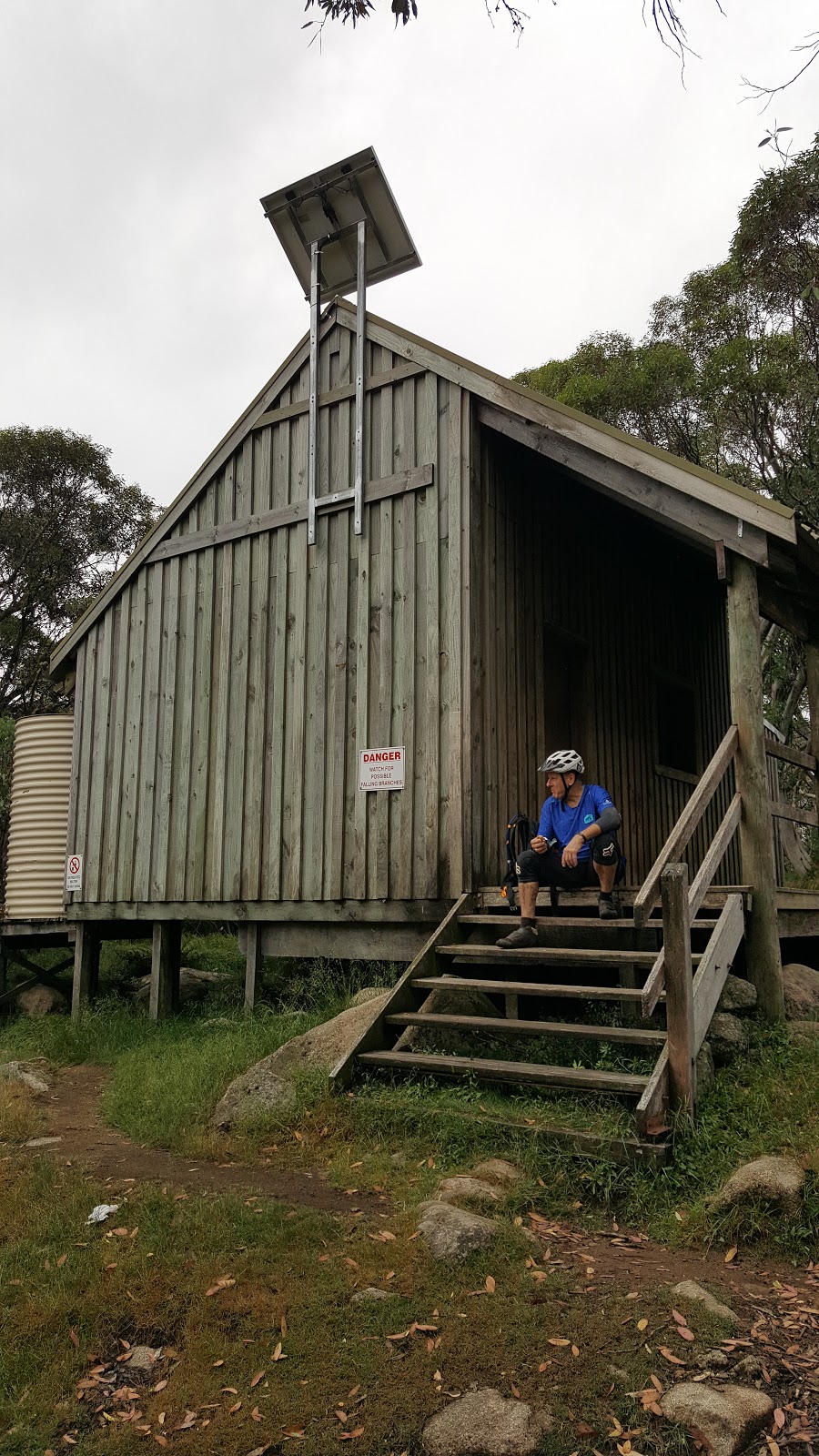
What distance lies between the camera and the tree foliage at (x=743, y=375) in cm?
1617

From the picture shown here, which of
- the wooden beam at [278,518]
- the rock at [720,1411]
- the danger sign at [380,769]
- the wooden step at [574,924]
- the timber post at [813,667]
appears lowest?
the rock at [720,1411]

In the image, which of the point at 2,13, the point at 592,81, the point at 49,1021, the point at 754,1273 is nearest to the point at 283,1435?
the point at 754,1273

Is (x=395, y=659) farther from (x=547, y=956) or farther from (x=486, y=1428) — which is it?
(x=486, y=1428)

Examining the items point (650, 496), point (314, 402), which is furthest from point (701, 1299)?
point (314, 402)

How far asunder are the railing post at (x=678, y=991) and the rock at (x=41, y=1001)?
9.50 metres

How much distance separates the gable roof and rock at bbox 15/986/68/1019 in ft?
13.3

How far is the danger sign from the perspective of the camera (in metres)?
9.01

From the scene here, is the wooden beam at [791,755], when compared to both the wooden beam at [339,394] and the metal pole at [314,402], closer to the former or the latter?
the wooden beam at [339,394]

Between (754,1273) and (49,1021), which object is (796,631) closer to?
(754,1273)

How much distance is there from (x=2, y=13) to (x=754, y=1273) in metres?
6.43

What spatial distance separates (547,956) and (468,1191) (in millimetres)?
1979

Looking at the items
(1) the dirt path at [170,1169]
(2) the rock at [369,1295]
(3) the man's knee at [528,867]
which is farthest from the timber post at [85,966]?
(2) the rock at [369,1295]

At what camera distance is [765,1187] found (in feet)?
15.6

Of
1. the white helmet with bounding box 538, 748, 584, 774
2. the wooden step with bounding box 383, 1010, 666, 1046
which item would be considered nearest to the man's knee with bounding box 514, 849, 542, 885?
the white helmet with bounding box 538, 748, 584, 774
